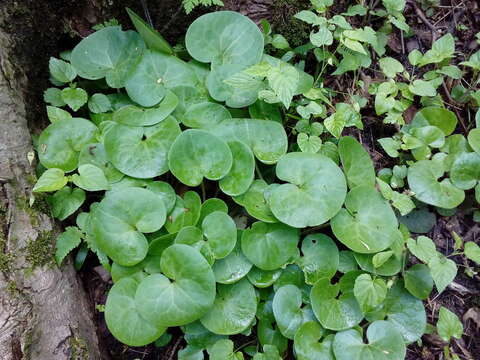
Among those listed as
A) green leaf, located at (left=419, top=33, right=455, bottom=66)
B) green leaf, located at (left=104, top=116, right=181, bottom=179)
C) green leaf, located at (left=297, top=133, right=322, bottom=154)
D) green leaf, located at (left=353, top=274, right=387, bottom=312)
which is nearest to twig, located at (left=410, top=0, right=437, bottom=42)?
green leaf, located at (left=419, top=33, right=455, bottom=66)

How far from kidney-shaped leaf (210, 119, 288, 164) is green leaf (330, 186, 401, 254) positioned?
456mm

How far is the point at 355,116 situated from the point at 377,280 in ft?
3.01

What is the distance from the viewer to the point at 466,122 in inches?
95.4

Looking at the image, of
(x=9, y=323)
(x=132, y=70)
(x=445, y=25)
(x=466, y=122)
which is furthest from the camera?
(x=445, y=25)

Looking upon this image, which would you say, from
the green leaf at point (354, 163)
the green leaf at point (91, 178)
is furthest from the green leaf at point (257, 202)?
the green leaf at point (91, 178)

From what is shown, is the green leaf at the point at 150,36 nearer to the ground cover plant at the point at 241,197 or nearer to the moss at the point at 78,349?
the ground cover plant at the point at 241,197

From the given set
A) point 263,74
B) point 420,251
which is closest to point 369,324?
point 420,251

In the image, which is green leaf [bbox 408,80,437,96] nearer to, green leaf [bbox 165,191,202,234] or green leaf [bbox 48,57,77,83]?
green leaf [bbox 165,191,202,234]

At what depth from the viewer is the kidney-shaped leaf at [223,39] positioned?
83.5 inches

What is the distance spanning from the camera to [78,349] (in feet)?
5.82

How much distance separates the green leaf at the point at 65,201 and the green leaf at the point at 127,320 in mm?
468

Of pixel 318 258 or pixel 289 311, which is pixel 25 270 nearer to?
pixel 289 311

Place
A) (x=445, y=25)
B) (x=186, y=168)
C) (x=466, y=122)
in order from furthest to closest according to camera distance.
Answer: (x=445, y=25) < (x=466, y=122) < (x=186, y=168)

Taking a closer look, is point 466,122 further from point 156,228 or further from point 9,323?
point 9,323
